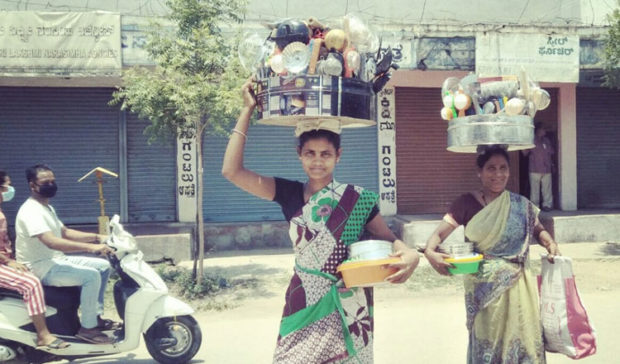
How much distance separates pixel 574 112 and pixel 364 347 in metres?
10.4

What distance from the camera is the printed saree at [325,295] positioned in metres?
2.40

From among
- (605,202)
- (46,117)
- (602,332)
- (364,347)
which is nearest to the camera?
(364,347)

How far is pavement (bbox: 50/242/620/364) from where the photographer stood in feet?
15.9

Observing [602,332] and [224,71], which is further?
[224,71]

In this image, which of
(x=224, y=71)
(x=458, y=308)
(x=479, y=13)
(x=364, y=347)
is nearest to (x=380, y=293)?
(x=458, y=308)

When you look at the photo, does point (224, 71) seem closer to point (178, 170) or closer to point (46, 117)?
point (178, 170)

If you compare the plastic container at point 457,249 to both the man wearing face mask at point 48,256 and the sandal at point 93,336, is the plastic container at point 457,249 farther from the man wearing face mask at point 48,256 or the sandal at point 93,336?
the sandal at point 93,336

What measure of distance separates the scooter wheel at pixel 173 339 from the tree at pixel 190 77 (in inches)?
108

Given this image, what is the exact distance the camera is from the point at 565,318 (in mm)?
3168

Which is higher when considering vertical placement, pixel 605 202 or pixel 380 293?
pixel 605 202

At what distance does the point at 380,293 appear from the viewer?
7301mm

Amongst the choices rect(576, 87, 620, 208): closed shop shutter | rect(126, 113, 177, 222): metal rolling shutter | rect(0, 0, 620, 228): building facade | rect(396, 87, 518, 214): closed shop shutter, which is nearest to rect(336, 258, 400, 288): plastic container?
rect(0, 0, 620, 228): building facade

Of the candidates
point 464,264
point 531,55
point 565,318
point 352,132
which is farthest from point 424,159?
point 464,264

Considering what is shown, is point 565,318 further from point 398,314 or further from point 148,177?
point 148,177
